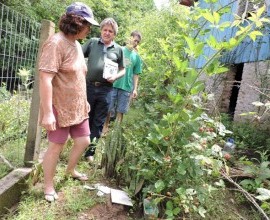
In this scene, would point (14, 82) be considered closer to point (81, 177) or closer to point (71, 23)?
point (81, 177)

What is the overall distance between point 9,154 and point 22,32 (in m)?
1.98

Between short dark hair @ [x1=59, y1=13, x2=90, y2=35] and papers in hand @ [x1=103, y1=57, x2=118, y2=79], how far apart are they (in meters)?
1.01

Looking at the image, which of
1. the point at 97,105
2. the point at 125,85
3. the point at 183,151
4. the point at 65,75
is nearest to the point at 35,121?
the point at 65,75

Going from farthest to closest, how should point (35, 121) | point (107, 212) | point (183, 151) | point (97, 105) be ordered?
point (97, 105), point (35, 121), point (107, 212), point (183, 151)

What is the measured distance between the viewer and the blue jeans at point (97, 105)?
12.2 ft

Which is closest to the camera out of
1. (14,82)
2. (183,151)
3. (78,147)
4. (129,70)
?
(183,151)

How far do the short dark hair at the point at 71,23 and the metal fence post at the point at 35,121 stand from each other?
36cm

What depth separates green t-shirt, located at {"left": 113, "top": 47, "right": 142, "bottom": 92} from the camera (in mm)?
5176

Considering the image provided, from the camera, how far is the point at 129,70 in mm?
5316

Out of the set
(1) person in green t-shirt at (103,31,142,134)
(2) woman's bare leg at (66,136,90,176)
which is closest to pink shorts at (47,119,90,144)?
(2) woman's bare leg at (66,136,90,176)

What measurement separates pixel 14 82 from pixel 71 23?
2183 millimetres

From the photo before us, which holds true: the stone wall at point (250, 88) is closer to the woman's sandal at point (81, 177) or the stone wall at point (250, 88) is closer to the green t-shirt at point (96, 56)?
the green t-shirt at point (96, 56)

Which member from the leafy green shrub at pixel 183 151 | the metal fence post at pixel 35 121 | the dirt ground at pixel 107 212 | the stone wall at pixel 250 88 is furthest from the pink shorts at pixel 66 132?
the stone wall at pixel 250 88

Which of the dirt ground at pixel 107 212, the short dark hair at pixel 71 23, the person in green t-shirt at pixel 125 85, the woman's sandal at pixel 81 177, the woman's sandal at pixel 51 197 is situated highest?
the short dark hair at pixel 71 23
